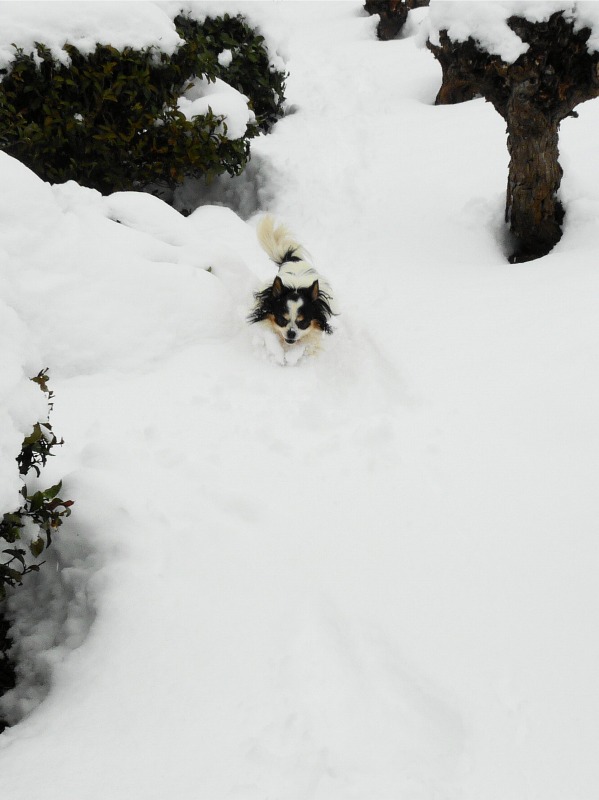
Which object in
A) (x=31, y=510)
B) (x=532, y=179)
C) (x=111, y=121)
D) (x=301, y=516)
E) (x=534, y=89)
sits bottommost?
(x=31, y=510)

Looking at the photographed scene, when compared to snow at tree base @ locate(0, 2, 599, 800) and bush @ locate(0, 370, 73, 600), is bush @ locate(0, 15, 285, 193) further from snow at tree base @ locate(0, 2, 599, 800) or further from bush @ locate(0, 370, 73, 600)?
bush @ locate(0, 370, 73, 600)

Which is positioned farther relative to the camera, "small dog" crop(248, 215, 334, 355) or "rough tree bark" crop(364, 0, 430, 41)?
"rough tree bark" crop(364, 0, 430, 41)

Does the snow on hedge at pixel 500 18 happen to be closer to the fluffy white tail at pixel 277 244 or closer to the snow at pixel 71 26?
the fluffy white tail at pixel 277 244

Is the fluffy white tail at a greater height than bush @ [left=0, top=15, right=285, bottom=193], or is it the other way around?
bush @ [left=0, top=15, right=285, bottom=193]

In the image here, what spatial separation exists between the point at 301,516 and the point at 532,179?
3991 mm

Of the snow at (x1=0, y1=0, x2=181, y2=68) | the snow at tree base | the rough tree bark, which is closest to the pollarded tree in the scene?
the snow at tree base

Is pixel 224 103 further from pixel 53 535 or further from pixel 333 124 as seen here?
pixel 53 535

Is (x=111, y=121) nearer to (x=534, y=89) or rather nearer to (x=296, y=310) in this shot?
(x=296, y=310)

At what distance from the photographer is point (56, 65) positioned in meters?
4.91

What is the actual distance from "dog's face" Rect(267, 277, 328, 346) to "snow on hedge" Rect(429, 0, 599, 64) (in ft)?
8.13

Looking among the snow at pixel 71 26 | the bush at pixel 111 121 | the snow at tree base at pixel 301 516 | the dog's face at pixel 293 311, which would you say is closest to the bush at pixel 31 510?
the snow at tree base at pixel 301 516

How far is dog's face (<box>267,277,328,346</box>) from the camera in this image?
423cm

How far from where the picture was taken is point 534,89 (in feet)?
15.4

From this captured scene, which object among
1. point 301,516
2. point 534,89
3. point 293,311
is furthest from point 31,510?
point 534,89
